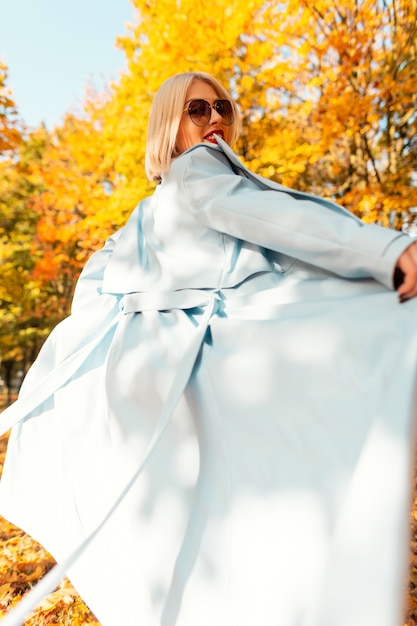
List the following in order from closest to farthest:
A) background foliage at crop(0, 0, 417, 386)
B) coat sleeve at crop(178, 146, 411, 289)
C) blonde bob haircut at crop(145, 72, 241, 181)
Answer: coat sleeve at crop(178, 146, 411, 289)
blonde bob haircut at crop(145, 72, 241, 181)
background foliage at crop(0, 0, 417, 386)

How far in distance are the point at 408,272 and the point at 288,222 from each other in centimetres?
33

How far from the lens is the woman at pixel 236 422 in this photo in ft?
3.12

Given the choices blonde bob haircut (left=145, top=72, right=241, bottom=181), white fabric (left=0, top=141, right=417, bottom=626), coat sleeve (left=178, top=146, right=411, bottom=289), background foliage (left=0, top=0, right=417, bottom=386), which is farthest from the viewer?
background foliage (left=0, top=0, right=417, bottom=386)

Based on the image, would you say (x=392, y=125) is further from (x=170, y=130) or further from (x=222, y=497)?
(x=222, y=497)

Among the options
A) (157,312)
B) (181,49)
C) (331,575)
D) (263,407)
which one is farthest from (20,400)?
(181,49)

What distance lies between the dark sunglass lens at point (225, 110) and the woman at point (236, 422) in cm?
58

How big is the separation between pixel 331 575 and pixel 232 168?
3.99 feet

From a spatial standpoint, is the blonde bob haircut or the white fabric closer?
the white fabric

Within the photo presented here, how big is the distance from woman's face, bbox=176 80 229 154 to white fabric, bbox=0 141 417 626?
42 centimetres

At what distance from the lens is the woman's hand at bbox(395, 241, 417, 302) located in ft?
3.37

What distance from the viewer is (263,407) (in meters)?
1.13

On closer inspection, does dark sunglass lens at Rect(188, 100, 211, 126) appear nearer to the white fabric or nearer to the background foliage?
the white fabric

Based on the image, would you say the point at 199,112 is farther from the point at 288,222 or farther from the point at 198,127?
the point at 288,222

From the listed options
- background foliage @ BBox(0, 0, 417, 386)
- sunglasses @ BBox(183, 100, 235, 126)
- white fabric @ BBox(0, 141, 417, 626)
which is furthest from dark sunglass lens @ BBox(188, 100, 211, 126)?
background foliage @ BBox(0, 0, 417, 386)
